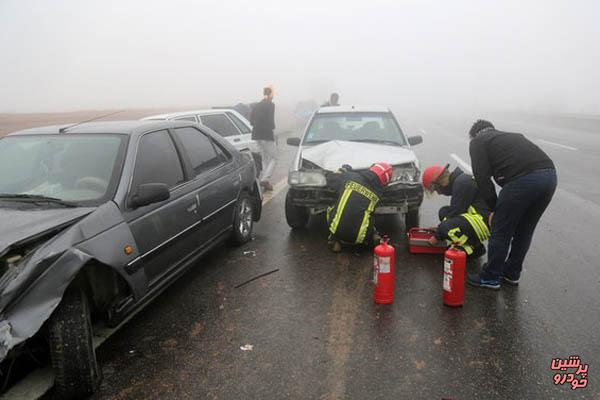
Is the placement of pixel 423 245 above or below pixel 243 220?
below

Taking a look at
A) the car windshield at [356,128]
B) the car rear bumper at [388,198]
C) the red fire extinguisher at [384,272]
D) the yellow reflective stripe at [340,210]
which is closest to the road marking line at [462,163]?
the car windshield at [356,128]

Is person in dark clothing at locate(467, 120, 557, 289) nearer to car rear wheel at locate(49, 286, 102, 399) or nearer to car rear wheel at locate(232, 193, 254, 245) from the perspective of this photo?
car rear wheel at locate(232, 193, 254, 245)

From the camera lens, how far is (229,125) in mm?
8633

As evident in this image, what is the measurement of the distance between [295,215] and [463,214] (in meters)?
2.10

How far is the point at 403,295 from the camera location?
4055 millimetres

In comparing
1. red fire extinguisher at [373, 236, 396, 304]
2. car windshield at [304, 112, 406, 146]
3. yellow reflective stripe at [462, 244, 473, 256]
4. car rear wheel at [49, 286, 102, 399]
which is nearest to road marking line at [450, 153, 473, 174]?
car windshield at [304, 112, 406, 146]

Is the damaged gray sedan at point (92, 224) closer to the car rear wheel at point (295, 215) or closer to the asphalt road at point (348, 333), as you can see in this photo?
the asphalt road at point (348, 333)

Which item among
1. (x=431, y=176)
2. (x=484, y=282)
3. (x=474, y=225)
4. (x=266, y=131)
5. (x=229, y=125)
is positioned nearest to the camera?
(x=484, y=282)

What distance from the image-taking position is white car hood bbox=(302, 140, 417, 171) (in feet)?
18.2

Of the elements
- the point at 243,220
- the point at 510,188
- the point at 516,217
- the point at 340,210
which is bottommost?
the point at 243,220

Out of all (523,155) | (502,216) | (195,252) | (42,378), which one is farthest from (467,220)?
(42,378)

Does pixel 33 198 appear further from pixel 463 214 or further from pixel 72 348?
pixel 463 214

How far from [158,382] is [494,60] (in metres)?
170

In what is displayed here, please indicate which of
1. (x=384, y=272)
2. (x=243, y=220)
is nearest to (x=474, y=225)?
(x=384, y=272)
